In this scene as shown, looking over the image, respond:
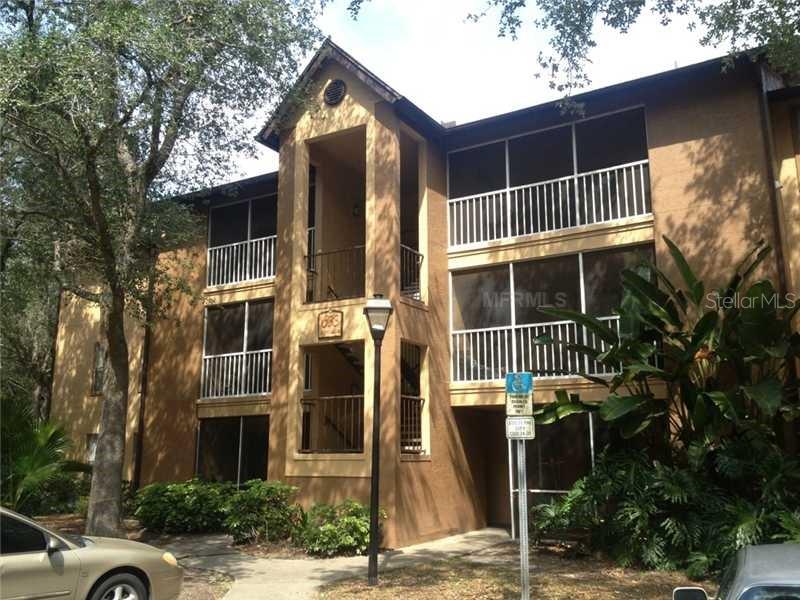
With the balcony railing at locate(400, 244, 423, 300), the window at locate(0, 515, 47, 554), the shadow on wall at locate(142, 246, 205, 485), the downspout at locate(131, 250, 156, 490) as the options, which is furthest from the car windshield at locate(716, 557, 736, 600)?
the downspout at locate(131, 250, 156, 490)

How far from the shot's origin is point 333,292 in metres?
15.5

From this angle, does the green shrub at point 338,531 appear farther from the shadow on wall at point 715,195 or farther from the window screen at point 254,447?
the shadow on wall at point 715,195

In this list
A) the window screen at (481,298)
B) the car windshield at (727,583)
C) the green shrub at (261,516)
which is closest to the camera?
the car windshield at (727,583)

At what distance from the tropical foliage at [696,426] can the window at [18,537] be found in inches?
293

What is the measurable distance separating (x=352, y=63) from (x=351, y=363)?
6120 millimetres

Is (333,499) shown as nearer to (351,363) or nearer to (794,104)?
(351,363)

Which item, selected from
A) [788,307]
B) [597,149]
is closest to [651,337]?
[788,307]

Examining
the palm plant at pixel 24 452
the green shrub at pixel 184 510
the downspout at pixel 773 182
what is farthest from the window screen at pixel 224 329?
the downspout at pixel 773 182

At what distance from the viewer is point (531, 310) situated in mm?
14453

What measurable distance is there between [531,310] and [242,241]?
748 centimetres

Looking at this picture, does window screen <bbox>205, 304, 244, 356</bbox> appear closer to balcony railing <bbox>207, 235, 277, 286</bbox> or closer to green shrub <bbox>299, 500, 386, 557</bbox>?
balcony railing <bbox>207, 235, 277, 286</bbox>

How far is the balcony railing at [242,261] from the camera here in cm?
1706

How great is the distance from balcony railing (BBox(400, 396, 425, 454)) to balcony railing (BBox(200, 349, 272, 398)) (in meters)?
3.82

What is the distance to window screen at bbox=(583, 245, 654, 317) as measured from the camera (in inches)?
535
